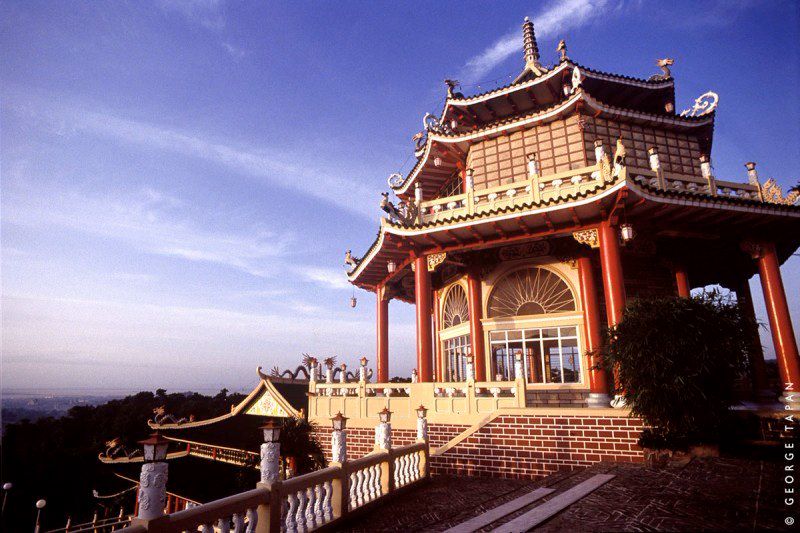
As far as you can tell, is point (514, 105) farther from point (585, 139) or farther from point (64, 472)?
point (64, 472)

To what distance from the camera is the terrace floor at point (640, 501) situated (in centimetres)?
503

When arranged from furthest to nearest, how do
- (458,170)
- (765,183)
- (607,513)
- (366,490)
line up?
(458,170) → (765,183) → (366,490) → (607,513)

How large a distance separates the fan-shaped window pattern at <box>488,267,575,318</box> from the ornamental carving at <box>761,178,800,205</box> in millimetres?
6248

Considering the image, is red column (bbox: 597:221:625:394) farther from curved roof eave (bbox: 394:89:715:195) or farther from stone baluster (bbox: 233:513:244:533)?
stone baluster (bbox: 233:513:244:533)

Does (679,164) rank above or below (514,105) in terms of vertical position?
below

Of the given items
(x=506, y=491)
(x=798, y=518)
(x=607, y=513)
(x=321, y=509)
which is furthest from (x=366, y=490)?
(x=798, y=518)

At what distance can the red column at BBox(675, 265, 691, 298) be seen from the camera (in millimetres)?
15146

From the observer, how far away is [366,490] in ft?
26.6

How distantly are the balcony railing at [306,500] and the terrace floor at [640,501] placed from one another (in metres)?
0.36

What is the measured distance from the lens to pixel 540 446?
9992 millimetres

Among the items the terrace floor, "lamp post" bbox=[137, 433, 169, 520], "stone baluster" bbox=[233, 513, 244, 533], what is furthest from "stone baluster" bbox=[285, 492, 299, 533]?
"lamp post" bbox=[137, 433, 169, 520]

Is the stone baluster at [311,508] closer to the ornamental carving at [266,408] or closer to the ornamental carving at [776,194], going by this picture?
the ornamental carving at [266,408]

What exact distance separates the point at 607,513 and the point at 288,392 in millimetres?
13614

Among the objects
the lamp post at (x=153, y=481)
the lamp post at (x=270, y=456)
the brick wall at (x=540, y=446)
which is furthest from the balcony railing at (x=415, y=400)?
the lamp post at (x=153, y=481)
